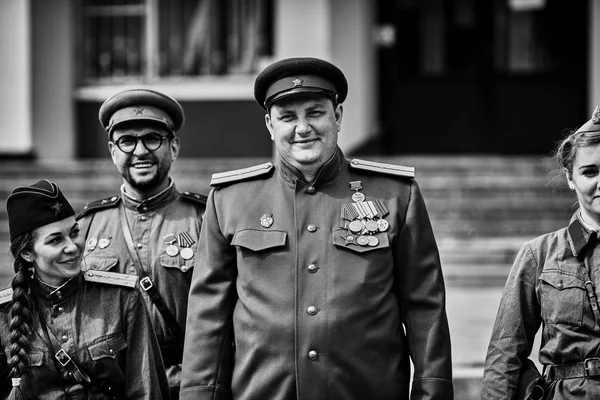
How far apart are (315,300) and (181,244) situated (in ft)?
3.93

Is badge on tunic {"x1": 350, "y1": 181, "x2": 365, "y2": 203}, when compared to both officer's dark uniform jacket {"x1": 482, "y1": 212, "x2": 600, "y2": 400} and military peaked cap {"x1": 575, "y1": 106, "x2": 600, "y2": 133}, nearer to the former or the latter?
officer's dark uniform jacket {"x1": 482, "y1": 212, "x2": 600, "y2": 400}

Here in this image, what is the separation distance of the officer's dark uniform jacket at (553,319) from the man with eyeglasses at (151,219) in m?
1.54

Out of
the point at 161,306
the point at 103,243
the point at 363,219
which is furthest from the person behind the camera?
the point at 103,243

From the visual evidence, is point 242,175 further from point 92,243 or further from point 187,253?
point 92,243

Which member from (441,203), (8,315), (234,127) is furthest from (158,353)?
(234,127)

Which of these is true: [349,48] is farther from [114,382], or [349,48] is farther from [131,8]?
[114,382]

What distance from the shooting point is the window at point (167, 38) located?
→ 568 inches

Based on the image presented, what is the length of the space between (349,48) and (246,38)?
153 centimetres

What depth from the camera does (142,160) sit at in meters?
4.73

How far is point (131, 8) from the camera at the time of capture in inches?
575

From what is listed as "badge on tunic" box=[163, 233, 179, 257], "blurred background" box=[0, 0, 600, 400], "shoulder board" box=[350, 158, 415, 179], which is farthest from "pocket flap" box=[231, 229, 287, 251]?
"blurred background" box=[0, 0, 600, 400]

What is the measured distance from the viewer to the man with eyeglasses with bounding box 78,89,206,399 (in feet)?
15.0

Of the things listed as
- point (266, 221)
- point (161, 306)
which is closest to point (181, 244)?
point (161, 306)

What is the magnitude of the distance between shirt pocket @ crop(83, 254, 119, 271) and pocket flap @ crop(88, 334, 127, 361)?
705mm
